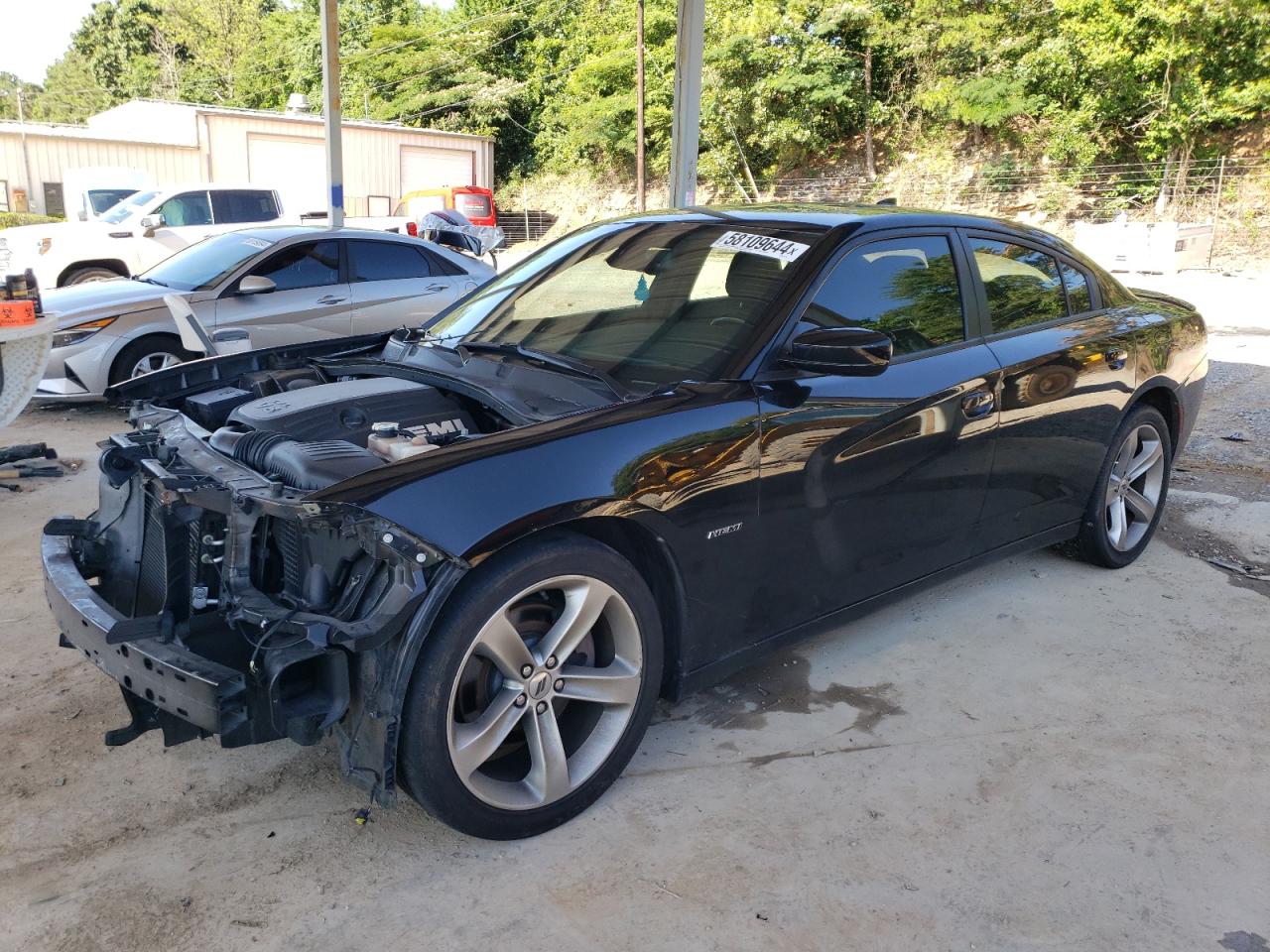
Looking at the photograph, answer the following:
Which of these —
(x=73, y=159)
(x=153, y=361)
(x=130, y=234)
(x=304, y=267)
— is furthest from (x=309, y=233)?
(x=73, y=159)

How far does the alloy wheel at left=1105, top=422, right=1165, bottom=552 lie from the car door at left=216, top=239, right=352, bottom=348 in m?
5.88

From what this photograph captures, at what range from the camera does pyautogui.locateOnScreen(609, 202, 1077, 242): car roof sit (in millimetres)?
3580

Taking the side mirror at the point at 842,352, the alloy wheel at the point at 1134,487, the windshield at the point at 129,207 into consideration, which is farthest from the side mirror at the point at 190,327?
the windshield at the point at 129,207

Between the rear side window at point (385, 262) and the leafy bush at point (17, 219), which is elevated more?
the rear side window at point (385, 262)

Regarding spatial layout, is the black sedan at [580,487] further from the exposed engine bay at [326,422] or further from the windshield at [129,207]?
the windshield at [129,207]

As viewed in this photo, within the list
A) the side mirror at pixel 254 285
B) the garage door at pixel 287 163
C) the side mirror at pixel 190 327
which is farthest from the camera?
the garage door at pixel 287 163

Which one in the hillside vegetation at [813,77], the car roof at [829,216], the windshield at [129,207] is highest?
the hillside vegetation at [813,77]

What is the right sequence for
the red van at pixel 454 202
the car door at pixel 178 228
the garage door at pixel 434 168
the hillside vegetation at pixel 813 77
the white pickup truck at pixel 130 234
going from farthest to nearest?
the garage door at pixel 434 168 < the red van at pixel 454 202 < the hillside vegetation at pixel 813 77 < the car door at pixel 178 228 < the white pickup truck at pixel 130 234

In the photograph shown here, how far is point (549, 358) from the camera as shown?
3.44m

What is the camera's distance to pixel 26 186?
28.7 m

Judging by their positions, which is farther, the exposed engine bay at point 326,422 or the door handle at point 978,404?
the door handle at point 978,404

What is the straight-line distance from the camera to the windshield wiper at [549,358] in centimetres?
318

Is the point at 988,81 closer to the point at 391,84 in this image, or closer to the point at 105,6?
Result: the point at 391,84

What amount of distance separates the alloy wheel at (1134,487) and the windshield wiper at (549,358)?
102 inches
